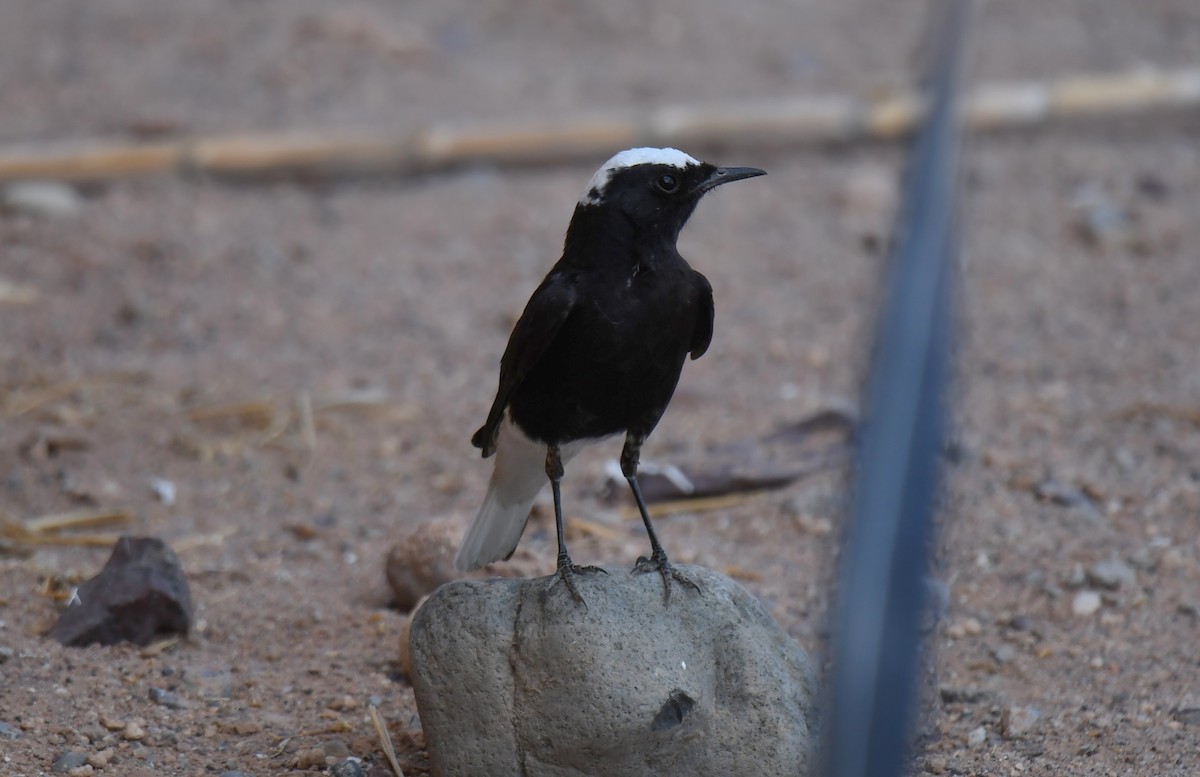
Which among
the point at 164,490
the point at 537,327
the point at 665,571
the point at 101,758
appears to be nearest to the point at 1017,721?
the point at 665,571

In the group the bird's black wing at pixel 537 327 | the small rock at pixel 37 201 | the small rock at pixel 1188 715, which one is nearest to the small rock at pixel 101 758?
the bird's black wing at pixel 537 327

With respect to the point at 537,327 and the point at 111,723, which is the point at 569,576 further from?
the point at 111,723

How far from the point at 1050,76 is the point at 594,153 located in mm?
3130

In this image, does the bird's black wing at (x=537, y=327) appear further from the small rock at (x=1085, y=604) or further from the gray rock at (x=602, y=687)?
the small rock at (x=1085, y=604)

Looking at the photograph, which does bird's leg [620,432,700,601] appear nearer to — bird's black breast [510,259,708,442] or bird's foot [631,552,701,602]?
bird's foot [631,552,701,602]

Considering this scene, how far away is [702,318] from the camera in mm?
3434

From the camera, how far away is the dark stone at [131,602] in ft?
12.3

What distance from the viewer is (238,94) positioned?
28.7 ft

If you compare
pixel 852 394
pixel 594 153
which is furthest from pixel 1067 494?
pixel 594 153

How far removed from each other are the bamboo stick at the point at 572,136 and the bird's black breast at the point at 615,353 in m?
4.50

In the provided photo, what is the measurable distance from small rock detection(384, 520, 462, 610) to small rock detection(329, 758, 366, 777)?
0.82 metres

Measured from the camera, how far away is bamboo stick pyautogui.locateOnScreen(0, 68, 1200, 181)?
25.1 ft

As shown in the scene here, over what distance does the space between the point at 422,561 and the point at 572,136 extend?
4189 mm

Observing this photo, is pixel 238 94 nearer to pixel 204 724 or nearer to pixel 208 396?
pixel 208 396
